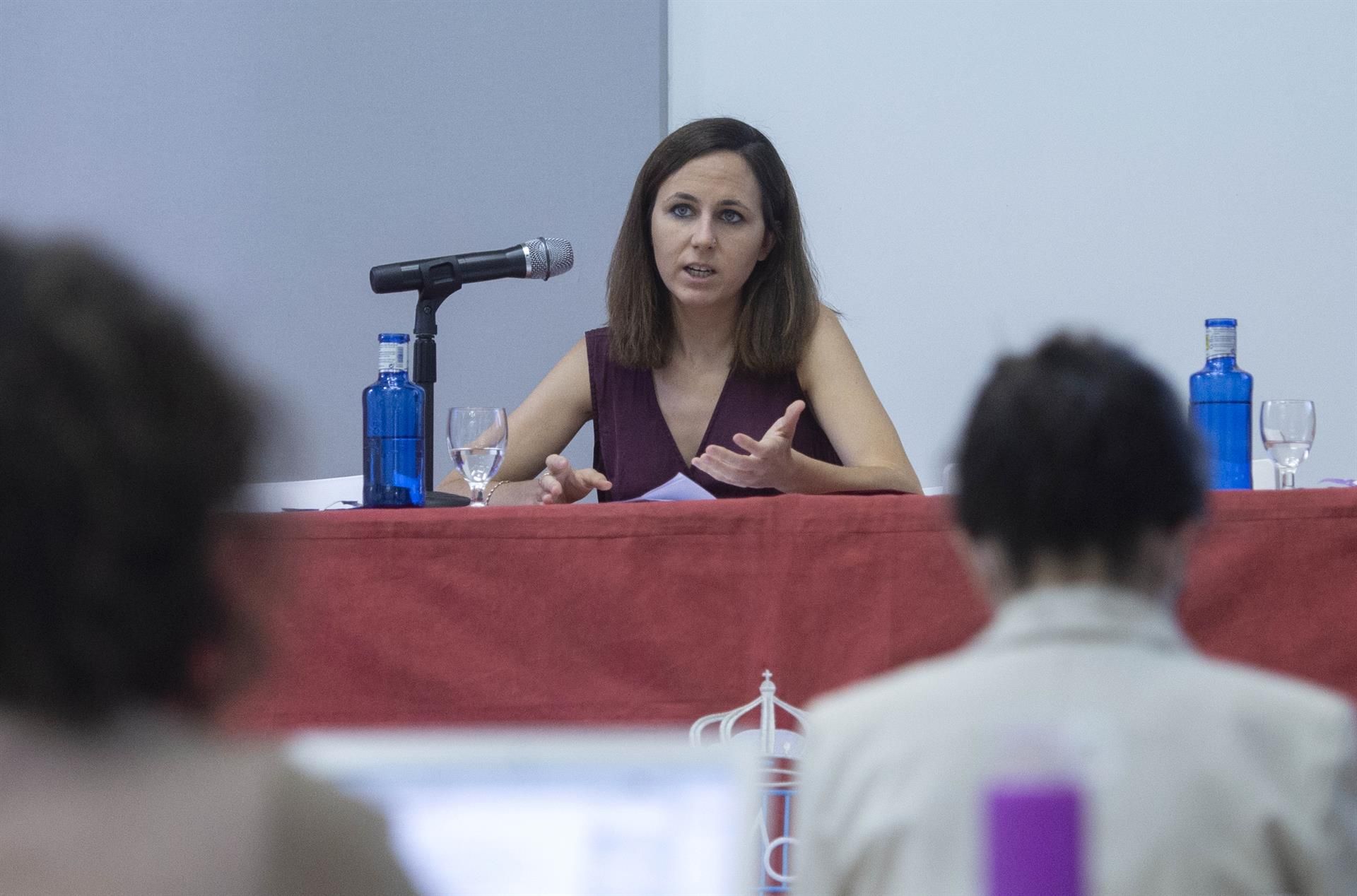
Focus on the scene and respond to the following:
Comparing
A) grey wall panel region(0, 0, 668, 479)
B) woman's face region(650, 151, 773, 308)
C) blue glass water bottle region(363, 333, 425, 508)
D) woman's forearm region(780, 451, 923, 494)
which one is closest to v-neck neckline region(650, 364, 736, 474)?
woman's face region(650, 151, 773, 308)

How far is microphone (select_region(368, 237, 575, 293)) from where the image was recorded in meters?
1.88

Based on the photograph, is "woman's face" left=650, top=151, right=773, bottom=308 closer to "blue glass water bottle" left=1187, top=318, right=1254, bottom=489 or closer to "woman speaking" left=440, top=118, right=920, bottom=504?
"woman speaking" left=440, top=118, right=920, bottom=504

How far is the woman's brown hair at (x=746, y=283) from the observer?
2354 millimetres

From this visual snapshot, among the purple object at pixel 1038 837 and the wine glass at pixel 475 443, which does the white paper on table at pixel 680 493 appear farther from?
the purple object at pixel 1038 837

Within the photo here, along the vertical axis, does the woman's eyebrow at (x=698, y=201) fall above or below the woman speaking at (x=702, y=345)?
above

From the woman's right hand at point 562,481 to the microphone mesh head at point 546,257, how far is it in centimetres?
30

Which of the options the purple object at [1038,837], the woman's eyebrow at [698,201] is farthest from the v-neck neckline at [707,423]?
the purple object at [1038,837]

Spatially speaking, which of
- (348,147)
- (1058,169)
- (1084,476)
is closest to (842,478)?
(1084,476)

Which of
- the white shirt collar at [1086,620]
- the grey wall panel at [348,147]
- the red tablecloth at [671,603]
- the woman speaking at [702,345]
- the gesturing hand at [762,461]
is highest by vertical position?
the grey wall panel at [348,147]

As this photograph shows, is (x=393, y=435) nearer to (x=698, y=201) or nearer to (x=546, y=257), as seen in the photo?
(x=546, y=257)

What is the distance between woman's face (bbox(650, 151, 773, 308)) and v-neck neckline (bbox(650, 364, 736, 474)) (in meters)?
0.14

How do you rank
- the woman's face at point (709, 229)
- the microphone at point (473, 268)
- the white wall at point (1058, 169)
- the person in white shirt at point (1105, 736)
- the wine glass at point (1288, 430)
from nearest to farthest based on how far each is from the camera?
the person in white shirt at point (1105, 736), the wine glass at point (1288, 430), the microphone at point (473, 268), the woman's face at point (709, 229), the white wall at point (1058, 169)

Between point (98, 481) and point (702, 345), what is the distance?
2.01 m

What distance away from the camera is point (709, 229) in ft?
7.48
